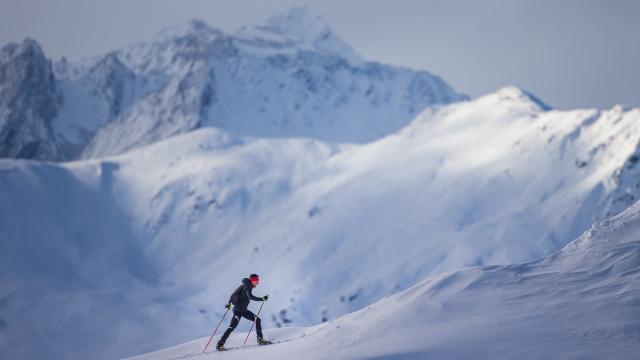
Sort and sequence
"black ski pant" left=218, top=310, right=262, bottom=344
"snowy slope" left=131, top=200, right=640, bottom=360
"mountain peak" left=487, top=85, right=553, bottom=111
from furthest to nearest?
"mountain peak" left=487, top=85, right=553, bottom=111 < "black ski pant" left=218, top=310, right=262, bottom=344 < "snowy slope" left=131, top=200, right=640, bottom=360

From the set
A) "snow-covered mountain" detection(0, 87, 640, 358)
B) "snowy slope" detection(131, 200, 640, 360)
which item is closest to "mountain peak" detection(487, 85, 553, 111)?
"snow-covered mountain" detection(0, 87, 640, 358)

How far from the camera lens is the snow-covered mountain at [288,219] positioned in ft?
392

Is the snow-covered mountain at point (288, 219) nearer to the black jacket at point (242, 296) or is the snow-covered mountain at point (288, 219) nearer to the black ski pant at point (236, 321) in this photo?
the black ski pant at point (236, 321)

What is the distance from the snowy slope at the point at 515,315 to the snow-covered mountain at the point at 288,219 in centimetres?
9247

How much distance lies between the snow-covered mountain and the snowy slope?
303ft

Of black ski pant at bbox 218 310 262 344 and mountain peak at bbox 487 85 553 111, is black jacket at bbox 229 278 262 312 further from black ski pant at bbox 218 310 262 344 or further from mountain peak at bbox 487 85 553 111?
mountain peak at bbox 487 85 553 111

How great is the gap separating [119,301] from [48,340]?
16.5 m

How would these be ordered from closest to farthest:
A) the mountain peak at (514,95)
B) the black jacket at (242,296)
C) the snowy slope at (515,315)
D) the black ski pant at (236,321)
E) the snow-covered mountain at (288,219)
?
1. the snowy slope at (515,315)
2. the black ski pant at (236,321)
3. the black jacket at (242,296)
4. the snow-covered mountain at (288,219)
5. the mountain peak at (514,95)

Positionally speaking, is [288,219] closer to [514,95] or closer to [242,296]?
[514,95]

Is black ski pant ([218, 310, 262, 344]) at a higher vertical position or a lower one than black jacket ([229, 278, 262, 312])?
lower

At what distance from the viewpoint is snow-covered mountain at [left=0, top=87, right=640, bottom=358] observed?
11956cm

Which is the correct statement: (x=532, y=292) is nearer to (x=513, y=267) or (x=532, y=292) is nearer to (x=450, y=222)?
(x=513, y=267)

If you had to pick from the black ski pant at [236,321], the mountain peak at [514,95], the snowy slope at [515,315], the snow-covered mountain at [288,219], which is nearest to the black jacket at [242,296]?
the black ski pant at [236,321]

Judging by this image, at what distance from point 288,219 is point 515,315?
410ft
